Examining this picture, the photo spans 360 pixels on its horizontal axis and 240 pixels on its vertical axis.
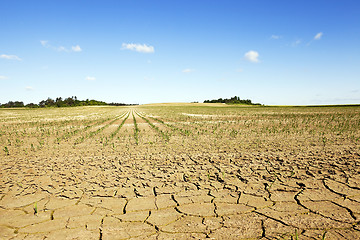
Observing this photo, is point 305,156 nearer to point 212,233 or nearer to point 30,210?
point 212,233

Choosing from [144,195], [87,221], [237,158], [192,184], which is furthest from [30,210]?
[237,158]

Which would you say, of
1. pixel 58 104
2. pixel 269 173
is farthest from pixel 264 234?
pixel 58 104

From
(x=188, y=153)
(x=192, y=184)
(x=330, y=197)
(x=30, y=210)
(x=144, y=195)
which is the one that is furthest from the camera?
(x=188, y=153)

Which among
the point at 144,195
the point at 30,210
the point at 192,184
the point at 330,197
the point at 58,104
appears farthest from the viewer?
the point at 58,104

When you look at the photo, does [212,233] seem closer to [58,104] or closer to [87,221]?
[87,221]

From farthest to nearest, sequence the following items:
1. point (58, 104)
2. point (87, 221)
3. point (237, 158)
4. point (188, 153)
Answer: point (58, 104) → point (188, 153) → point (237, 158) → point (87, 221)

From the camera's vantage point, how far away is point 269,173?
464 centimetres

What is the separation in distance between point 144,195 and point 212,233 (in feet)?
4.99

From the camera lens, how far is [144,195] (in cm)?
371

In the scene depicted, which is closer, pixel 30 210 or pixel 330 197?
pixel 30 210

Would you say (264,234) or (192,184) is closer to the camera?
(264,234)

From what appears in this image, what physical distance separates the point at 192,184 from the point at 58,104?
4902 inches

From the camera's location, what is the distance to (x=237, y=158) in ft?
19.1

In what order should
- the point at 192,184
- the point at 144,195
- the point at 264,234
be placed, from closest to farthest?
the point at 264,234
the point at 144,195
the point at 192,184
